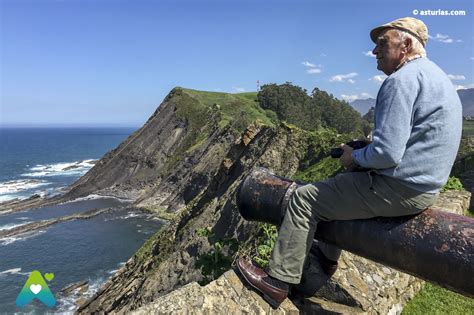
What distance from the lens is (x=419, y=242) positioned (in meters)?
2.99

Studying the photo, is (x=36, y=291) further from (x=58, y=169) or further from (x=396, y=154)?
(x=58, y=169)

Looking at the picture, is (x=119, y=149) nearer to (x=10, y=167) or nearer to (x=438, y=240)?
(x=10, y=167)

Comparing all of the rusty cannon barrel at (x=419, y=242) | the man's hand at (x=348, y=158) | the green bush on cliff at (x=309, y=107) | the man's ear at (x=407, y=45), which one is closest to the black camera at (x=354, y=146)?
the man's hand at (x=348, y=158)

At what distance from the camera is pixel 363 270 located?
470 centimetres

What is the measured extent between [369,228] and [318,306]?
3.86ft

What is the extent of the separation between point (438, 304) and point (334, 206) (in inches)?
117

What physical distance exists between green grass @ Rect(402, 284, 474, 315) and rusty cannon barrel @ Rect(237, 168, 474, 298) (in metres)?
2.23

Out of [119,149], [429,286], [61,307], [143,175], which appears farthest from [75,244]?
[429,286]

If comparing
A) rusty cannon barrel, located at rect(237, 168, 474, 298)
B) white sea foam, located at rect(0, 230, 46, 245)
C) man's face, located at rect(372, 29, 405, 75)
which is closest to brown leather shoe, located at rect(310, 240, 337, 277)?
rusty cannon barrel, located at rect(237, 168, 474, 298)

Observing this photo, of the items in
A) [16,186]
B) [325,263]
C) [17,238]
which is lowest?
[16,186]

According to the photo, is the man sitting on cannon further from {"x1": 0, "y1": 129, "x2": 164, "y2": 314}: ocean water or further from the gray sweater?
{"x1": 0, "y1": 129, "x2": 164, "y2": 314}: ocean water

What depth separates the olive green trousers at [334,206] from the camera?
300 centimetres

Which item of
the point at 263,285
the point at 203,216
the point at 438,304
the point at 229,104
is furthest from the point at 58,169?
the point at 263,285

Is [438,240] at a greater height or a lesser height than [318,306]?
greater
